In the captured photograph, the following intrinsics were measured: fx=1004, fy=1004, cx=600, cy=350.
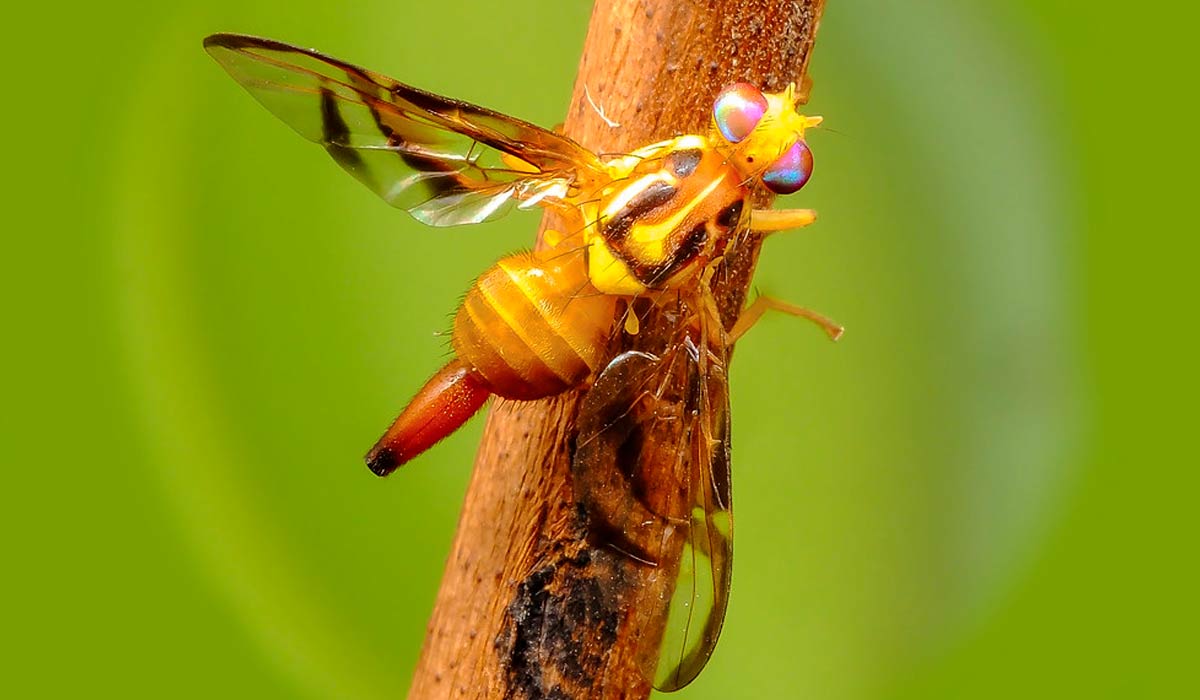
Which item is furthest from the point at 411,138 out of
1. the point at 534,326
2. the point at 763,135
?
the point at 763,135

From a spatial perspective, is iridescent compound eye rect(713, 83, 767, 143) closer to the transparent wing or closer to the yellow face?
the yellow face

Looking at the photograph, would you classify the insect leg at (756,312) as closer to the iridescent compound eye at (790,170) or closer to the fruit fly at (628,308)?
the fruit fly at (628,308)

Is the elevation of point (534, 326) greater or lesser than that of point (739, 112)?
lesser

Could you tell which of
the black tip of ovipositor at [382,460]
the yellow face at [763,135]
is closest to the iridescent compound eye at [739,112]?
the yellow face at [763,135]

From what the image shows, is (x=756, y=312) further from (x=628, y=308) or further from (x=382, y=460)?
(x=382, y=460)

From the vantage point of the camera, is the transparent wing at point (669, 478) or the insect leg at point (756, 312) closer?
the transparent wing at point (669, 478)

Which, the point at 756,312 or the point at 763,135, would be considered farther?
the point at 756,312

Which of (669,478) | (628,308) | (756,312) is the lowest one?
(669,478)

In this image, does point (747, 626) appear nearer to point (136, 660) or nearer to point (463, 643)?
point (463, 643)
